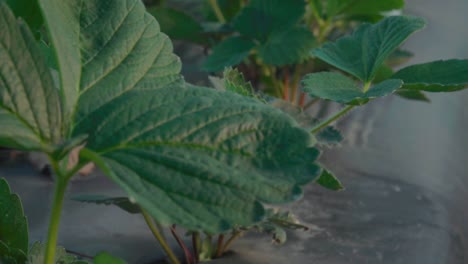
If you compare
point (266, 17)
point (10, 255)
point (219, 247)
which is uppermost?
point (266, 17)

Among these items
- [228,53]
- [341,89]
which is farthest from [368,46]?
[228,53]

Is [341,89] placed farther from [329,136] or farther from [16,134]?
[16,134]

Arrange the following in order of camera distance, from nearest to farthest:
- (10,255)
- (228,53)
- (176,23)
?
(10,255)
(228,53)
(176,23)

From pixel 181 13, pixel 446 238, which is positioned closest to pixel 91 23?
pixel 446 238

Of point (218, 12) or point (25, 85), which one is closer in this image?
point (25, 85)

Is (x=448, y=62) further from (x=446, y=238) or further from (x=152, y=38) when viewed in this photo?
(x=446, y=238)

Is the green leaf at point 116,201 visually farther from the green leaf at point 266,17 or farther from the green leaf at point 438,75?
the green leaf at point 266,17
